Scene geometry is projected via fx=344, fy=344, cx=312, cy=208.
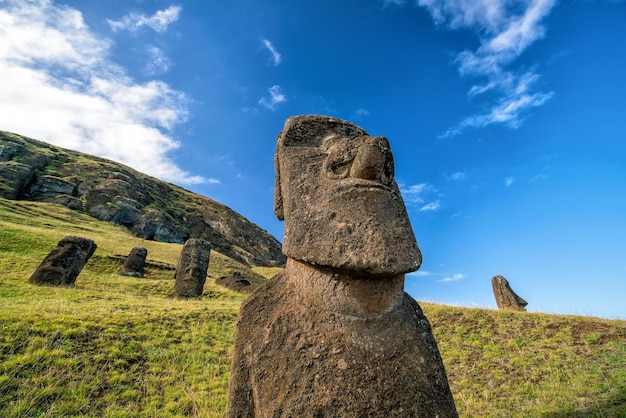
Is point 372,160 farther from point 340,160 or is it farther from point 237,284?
point 237,284

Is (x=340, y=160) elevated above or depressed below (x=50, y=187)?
below

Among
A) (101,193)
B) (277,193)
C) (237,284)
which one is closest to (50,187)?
(101,193)

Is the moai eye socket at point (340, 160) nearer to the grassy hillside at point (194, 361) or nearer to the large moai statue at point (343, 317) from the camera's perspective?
the large moai statue at point (343, 317)

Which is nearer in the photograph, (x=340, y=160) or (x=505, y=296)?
(x=340, y=160)

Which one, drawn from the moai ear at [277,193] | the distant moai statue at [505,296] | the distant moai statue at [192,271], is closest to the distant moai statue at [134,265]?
the distant moai statue at [192,271]

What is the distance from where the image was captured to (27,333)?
677cm

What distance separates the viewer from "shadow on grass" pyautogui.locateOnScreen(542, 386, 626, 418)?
478 cm

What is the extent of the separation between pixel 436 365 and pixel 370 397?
672mm

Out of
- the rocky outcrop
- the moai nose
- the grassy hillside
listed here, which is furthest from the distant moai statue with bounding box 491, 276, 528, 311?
the rocky outcrop

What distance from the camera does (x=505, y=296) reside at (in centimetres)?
1502

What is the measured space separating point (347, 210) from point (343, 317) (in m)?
0.80

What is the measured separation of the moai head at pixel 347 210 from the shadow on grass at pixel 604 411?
4.51 m

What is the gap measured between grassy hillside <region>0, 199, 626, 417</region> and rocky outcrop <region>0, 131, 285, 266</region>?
52.2 meters

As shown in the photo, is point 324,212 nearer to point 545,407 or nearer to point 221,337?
point 545,407
